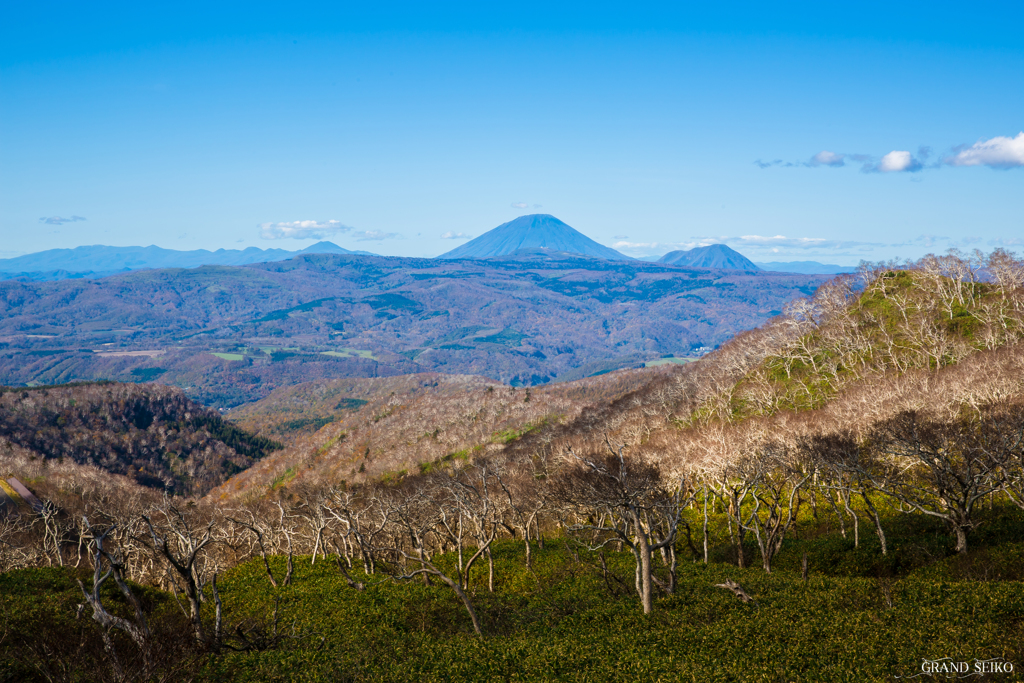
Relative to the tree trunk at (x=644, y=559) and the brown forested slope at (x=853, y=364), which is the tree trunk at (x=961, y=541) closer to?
the tree trunk at (x=644, y=559)

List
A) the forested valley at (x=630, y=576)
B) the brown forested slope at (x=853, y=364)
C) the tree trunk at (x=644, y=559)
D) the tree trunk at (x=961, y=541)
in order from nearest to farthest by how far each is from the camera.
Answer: the forested valley at (x=630, y=576) < the tree trunk at (x=644, y=559) < the tree trunk at (x=961, y=541) < the brown forested slope at (x=853, y=364)

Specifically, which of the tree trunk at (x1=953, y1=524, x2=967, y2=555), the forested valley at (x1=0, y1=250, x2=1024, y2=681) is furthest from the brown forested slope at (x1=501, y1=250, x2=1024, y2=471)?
the tree trunk at (x1=953, y1=524, x2=967, y2=555)

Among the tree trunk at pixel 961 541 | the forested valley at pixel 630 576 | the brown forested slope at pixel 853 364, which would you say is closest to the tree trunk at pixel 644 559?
the forested valley at pixel 630 576

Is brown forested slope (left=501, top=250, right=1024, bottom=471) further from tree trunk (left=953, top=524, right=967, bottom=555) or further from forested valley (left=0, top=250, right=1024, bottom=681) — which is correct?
tree trunk (left=953, top=524, right=967, bottom=555)

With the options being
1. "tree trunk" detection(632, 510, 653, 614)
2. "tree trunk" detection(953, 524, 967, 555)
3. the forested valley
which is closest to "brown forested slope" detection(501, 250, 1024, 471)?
the forested valley

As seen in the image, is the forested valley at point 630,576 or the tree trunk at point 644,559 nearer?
the forested valley at point 630,576

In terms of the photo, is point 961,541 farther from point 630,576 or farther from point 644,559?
point 644,559

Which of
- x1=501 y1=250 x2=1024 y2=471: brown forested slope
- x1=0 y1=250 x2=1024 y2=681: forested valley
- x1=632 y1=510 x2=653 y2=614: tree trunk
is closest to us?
x1=0 y1=250 x2=1024 y2=681: forested valley

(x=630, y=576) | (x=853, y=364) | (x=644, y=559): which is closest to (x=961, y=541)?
(x=630, y=576)

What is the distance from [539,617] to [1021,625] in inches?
693

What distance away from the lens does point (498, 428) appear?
17788cm

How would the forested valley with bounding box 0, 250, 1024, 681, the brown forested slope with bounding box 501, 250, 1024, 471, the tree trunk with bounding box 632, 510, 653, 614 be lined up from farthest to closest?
the brown forested slope with bounding box 501, 250, 1024, 471 < the tree trunk with bounding box 632, 510, 653, 614 < the forested valley with bounding box 0, 250, 1024, 681

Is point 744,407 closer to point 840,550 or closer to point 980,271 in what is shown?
point 980,271

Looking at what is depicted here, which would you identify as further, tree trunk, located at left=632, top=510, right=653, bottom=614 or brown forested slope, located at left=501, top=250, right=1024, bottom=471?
brown forested slope, located at left=501, top=250, right=1024, bottom=471
